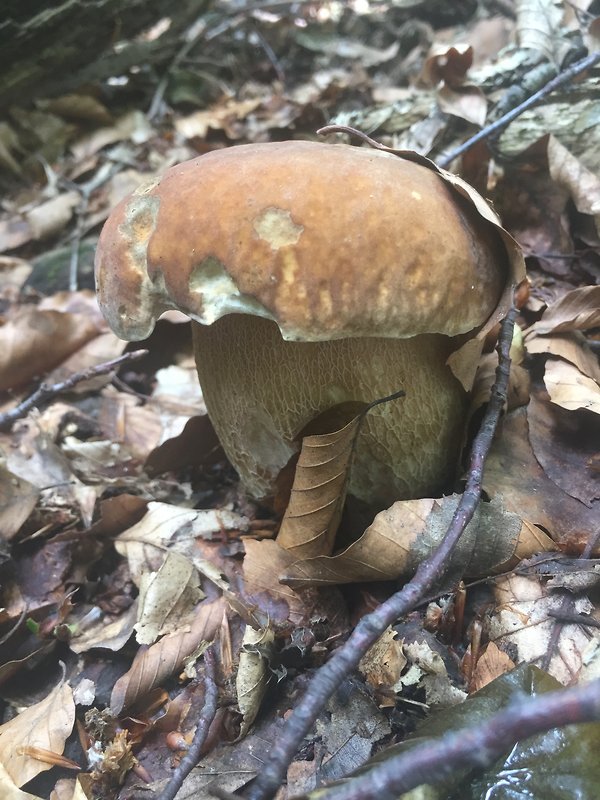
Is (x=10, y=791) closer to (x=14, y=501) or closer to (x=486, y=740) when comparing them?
(x=14, y=501)

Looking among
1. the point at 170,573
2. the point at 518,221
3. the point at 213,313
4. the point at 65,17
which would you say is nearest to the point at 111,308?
the point at 213,313

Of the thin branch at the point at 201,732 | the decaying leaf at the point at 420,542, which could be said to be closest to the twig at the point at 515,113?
the decaying leaf at the point at 420,542

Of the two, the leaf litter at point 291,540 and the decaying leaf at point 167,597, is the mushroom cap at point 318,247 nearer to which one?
the leaf litter at point 291,540

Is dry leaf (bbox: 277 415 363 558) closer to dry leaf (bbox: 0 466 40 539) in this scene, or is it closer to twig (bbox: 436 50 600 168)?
dry leaf (bbox: 0 466 40 539)

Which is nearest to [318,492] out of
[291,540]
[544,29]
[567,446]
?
[291,540]

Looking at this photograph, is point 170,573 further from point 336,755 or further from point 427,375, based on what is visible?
point 427,375

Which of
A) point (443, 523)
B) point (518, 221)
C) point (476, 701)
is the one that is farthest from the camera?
point (518, 221)

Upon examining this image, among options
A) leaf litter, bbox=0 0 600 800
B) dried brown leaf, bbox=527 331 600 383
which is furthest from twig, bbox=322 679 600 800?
dried brown leaf, bbox=527 331 600 383
